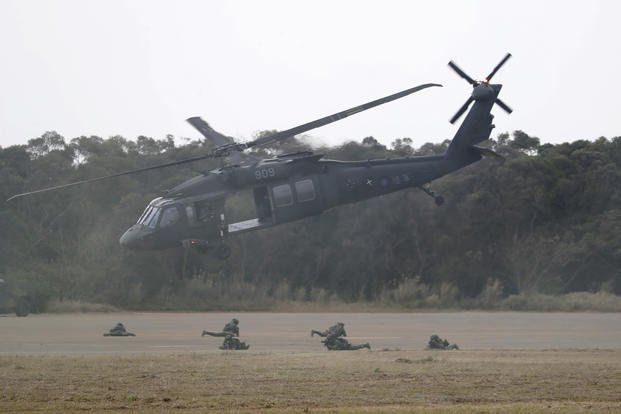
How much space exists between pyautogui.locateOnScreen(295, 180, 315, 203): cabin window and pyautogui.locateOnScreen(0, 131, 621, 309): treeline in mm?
18788

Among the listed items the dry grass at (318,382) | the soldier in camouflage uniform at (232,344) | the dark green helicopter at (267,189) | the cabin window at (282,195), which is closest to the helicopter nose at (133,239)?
the dark green helicopter at (267,189)

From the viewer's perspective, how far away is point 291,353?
2716 centimetres

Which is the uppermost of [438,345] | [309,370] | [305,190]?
[305,190]

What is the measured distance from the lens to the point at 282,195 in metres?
29.3

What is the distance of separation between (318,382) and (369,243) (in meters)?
31.6

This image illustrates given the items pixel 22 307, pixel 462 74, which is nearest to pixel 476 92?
pixel 462 74

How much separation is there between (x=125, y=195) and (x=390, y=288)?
48.8 feet

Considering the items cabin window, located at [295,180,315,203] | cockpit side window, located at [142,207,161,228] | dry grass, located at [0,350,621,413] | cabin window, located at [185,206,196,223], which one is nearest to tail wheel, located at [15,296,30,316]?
cockpit side window, located at [142,207,161,228]

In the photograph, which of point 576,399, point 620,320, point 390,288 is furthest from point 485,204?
point 576,399

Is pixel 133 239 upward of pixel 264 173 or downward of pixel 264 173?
downward

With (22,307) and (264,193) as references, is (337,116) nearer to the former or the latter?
(264,193)

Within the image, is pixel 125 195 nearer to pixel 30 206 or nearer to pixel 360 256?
pixel 30 206

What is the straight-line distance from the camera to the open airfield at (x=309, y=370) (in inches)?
743

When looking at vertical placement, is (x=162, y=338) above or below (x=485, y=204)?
below
